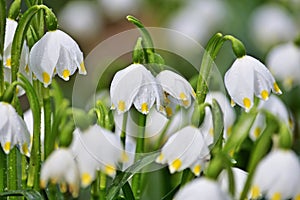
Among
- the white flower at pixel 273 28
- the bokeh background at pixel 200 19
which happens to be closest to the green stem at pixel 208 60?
the bokeh background at pixel 200 19

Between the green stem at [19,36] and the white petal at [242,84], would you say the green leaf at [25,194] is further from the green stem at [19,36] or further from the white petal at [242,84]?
the white petal at [242,84]

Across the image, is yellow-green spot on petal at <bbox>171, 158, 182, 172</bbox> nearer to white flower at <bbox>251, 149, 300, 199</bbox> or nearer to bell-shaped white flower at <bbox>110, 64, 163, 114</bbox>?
bell-shaped white flower at <bbox>110, 64, 163, 114</bbox>

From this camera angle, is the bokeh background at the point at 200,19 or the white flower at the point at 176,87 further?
the bokeh background at the point at 200,19

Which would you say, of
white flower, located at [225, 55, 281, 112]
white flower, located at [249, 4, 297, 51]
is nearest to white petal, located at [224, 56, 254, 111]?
white flower, located at [225, 55, 281, 112]

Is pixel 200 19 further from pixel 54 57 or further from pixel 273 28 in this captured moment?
pixel 54 57

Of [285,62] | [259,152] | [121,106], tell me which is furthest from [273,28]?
[259,152]
